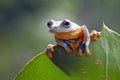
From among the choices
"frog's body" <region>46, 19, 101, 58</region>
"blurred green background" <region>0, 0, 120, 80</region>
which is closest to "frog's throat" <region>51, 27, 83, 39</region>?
"frog's body" <region>46, 19, 101, 58</region>

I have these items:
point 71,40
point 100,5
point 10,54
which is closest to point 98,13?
point 100,5

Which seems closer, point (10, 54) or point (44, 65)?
point (44, 65)

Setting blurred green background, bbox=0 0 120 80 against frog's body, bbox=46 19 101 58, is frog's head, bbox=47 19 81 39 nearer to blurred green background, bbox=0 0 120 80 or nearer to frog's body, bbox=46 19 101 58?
frog's body, bbox=46 19 101 58

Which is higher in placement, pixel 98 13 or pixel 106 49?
pixel 106 49

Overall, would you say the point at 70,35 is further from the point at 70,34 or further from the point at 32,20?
the point at 32,20

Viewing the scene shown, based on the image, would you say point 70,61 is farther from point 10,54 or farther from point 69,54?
point 10,54

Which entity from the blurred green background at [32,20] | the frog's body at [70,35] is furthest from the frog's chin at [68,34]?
the blurred green background at [32,20]
